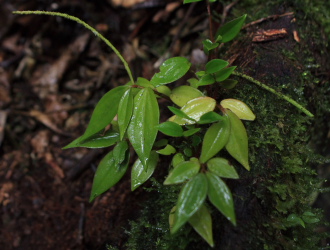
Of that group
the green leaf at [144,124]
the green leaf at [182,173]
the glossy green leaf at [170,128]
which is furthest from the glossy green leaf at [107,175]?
the green leaf at [182,173]

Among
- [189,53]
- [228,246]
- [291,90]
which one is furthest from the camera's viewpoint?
[189,53]

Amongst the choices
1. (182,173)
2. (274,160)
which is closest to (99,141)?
(182,173)

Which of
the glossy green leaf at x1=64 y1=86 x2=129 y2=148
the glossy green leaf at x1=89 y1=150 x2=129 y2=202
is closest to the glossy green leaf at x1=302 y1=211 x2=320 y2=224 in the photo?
the glossy green leaf at x1=89 y1=150 x2=129 y2=202

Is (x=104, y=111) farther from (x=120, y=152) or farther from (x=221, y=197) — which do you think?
(x=221, y=197)

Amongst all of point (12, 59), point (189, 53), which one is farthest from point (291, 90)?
point (12, 59)

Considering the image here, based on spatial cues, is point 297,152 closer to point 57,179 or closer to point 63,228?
point 63,228
